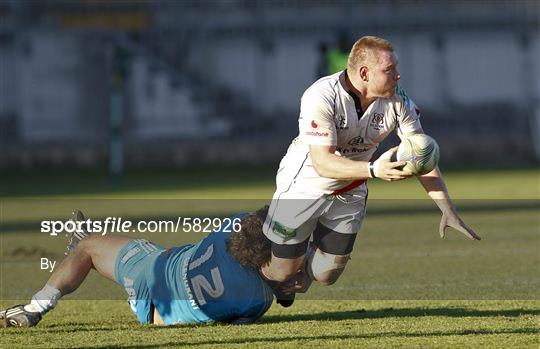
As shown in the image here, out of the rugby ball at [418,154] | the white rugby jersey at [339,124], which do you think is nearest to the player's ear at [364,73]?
the white rugby jersey at [339,124]

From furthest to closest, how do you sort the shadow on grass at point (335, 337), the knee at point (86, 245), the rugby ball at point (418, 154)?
the knee at point (86, 245)
the shadow on grass at point (335, 337)
the rugby ball at point (418, 154)

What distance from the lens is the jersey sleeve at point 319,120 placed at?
334 inches

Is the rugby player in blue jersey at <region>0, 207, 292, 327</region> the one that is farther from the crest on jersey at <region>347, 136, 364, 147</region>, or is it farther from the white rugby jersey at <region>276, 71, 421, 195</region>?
the crest on jersey at <region>347, 136, 364, 147</region>

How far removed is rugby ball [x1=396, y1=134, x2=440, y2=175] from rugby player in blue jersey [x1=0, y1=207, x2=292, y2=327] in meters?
1.61

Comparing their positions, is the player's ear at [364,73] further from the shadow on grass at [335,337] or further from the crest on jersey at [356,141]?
the shadow on grass at [335,337]

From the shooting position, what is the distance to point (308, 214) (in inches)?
360

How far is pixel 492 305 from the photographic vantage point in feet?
31.8

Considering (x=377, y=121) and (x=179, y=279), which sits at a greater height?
(x=377, y=121)

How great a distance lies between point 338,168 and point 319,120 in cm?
37

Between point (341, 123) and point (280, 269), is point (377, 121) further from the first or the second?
point (280, 269)

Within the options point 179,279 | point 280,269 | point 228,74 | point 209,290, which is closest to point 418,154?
point 280,269

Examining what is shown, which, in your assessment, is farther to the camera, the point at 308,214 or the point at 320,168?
the point at 308,214

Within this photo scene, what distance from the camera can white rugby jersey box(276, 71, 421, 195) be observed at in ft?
28.0

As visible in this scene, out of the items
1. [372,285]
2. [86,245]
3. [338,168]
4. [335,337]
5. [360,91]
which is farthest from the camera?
[372,285]
